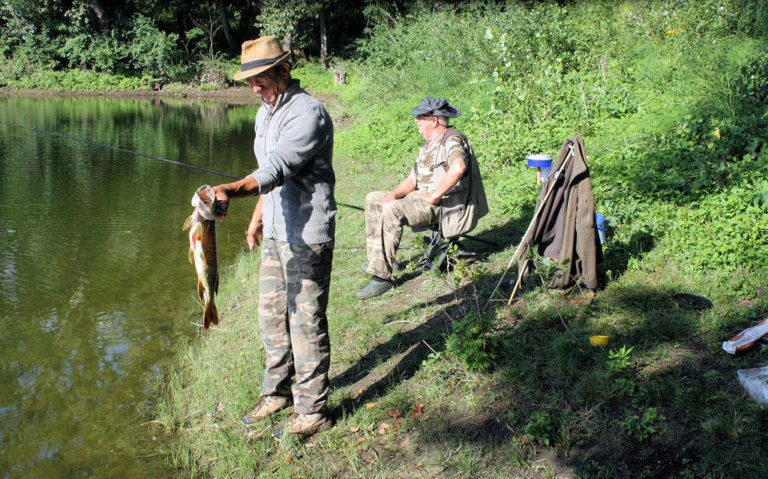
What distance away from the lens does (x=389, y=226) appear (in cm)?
555

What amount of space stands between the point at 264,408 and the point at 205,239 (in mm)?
1254

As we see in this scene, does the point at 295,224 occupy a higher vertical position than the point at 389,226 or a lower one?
higher

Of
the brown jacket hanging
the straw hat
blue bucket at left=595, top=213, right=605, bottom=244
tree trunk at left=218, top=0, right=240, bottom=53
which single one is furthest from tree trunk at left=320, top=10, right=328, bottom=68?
the straw hat

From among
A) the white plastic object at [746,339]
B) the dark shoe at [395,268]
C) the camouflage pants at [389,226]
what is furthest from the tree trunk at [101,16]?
the white plastic object at [746,339]

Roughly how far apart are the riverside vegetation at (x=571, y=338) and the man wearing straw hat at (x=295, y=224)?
0.43 meters

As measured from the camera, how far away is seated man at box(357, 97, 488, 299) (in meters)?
5.55

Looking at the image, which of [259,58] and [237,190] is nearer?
[237,190]

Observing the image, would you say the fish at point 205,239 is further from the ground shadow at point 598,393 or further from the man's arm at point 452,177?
the man's arm at point 452,177

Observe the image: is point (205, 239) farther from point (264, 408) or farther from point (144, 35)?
point (144, 35)

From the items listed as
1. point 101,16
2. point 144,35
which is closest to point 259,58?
point 144,35

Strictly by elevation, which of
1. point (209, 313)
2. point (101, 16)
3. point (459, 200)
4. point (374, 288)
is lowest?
point (374, 288)

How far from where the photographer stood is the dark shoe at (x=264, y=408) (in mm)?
3807

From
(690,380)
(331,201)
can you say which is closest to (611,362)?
(690,380)

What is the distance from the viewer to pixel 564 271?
15.2ft
